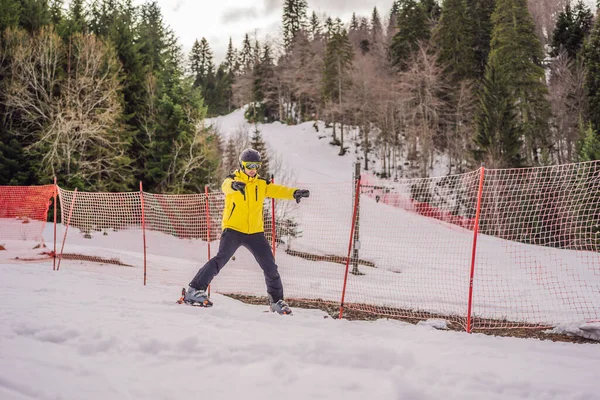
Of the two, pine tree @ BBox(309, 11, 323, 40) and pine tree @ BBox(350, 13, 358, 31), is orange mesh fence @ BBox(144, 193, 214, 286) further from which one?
pine tree @ BBox(350, 13, 358, 31)

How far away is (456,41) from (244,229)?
44.8 meters

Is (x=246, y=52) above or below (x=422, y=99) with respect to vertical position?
above

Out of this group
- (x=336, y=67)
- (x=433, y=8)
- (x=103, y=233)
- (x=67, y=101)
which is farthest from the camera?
(x=433, y=8)

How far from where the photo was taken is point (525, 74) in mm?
32875

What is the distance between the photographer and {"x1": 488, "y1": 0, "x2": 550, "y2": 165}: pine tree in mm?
32500

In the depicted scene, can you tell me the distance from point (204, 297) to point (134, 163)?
67.7 feet

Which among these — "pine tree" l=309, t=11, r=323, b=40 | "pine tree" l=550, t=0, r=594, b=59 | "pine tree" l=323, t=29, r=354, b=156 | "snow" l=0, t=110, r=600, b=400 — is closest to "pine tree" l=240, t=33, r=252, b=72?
"pine tree" l=309, t=11, r=323, b=40

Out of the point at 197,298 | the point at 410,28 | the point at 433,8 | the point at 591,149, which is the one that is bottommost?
the point at 197,298

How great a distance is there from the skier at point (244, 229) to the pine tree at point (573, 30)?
4889cm

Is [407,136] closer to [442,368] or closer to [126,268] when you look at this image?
[126,268]

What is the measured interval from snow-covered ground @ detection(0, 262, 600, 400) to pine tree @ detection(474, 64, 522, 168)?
85.3ft

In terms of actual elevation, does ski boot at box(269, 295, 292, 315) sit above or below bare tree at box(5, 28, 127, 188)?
below

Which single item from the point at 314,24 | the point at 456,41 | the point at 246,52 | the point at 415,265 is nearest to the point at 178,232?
the point at 415,265

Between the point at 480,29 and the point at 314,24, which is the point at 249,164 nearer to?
the point at 480,29
